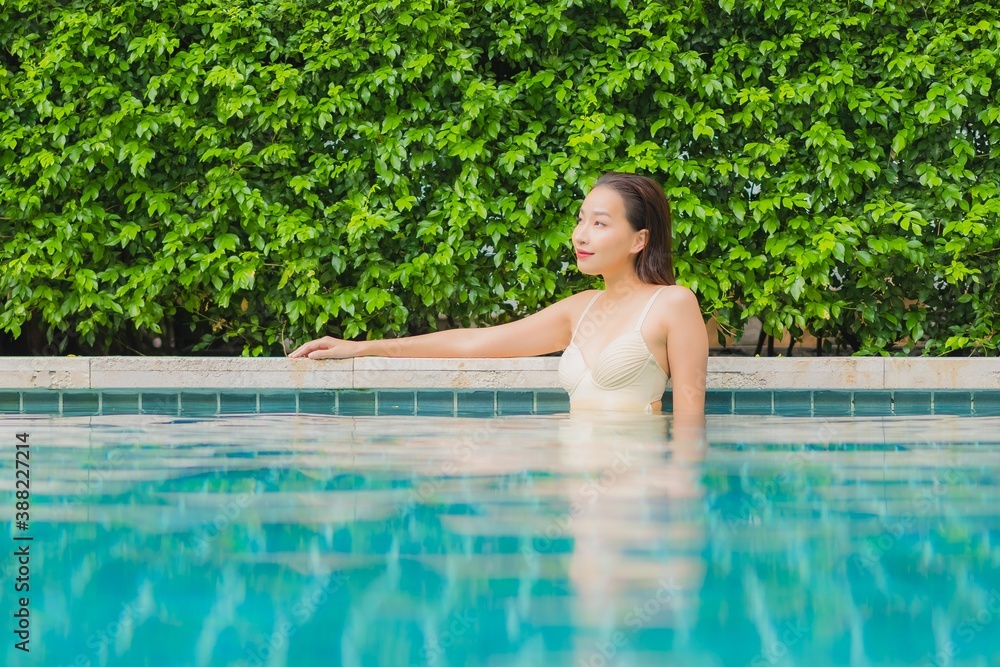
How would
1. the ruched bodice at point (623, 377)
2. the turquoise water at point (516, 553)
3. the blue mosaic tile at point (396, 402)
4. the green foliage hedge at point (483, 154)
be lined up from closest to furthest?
the turquoise water at point (516, 553) → the ruched bodice at point (623, 377) → the blue mosaic tile at point (396, 402) → the green foliage hedge at point (483, 154)

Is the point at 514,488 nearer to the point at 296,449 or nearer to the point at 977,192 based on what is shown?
the point at 296,449

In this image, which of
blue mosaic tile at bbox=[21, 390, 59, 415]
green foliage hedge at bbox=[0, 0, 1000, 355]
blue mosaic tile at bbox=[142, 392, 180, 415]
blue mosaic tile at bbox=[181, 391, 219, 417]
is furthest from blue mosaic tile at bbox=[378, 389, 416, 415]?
blue mosaic tile at bbox=[21, 390, 59, 415]

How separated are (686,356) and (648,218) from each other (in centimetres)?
59

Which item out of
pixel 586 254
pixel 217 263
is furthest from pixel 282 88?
pixel 586 254

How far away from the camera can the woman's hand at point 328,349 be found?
5039 mm

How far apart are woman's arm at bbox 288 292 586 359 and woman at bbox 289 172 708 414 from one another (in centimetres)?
32

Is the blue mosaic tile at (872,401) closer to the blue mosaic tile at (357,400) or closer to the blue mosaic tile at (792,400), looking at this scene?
the blue mosaic tile at (792,400)

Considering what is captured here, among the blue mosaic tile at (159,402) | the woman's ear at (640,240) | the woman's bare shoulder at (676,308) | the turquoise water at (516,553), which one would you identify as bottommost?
the turquoise water at (516,553)

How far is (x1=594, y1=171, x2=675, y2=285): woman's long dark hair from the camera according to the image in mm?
4340

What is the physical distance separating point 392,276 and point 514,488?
3.23 metres

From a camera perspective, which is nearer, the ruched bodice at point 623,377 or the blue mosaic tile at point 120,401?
the ruched bodice at point 623,377

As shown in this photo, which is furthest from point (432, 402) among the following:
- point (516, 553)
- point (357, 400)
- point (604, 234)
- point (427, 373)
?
point (516, 553)

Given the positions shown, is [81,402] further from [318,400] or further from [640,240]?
[640,240]

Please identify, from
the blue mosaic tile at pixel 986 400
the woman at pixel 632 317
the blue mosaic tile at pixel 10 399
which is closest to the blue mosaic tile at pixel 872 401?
the blue mosaic tile at pixel 986 400
